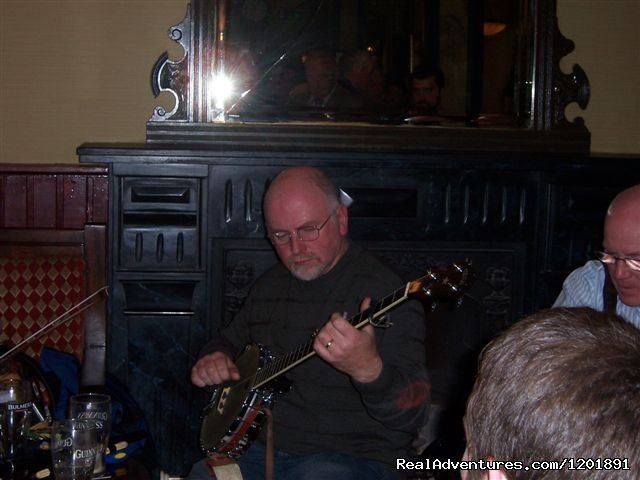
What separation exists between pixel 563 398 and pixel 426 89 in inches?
112

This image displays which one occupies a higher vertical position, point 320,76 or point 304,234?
point 320,76

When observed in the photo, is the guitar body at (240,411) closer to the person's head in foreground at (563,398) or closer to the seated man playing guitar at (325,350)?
the seated man playing guitar at (325,350)

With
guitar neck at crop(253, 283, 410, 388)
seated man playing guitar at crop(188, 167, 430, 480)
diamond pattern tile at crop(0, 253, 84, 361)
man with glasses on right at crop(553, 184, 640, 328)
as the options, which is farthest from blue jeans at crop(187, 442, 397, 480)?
diamond pattern tile at crop(0, 253, 84, 361)

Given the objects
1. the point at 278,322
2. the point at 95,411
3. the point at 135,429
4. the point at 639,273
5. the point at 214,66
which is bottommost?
the point at 135,429

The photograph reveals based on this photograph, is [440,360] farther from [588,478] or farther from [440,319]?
[588,478]

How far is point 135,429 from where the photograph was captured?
2.85 meters

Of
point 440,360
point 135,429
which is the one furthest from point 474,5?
point 135,429

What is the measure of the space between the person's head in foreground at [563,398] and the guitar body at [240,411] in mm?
1596

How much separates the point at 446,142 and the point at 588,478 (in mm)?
2810

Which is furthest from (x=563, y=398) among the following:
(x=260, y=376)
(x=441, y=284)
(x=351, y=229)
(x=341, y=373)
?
(x=351, y=229)

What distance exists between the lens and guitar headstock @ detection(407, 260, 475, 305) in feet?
7.27

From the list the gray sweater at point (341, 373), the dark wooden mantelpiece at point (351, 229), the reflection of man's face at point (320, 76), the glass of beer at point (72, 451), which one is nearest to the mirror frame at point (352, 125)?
the dark wooden mantelpiece at point (351, 229)

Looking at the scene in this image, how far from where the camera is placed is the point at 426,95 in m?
3.61

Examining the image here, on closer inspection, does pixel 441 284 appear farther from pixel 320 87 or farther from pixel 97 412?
pixel 320 87
